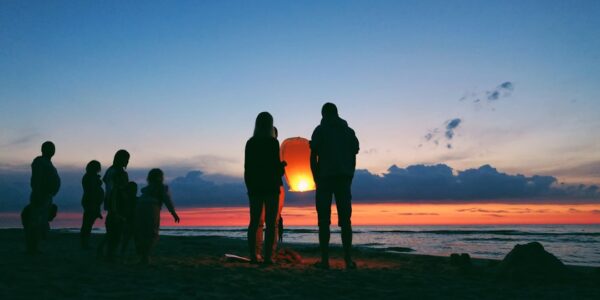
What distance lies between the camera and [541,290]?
5039 millimetres

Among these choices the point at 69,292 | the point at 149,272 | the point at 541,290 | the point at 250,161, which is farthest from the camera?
the point at 250,161

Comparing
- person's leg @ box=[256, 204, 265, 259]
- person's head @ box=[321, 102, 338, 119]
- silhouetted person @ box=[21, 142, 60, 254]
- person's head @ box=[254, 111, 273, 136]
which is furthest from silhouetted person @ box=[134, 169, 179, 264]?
person's head @ box=[321, 102, 338, 119]

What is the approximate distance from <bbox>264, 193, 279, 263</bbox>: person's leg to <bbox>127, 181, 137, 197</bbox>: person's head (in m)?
2.46

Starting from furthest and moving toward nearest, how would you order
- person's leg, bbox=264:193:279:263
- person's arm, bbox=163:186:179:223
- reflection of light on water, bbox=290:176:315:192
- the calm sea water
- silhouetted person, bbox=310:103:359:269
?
the calm sea water < reflection of light on water, bbox=290:176:315:192 < person's arm, bbox=163:186:179:223 < person's leg, bbox=264:193:279:263 < silhouetted person, bbox=310:103:359:269

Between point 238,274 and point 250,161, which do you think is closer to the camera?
point 238,274

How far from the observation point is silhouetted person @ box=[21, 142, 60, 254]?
305 inches

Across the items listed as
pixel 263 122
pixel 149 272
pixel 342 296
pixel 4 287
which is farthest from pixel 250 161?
pixel 4 287

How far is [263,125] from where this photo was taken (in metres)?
7.12

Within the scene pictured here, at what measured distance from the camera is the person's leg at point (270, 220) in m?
6.97

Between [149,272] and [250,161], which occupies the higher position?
[250,161]

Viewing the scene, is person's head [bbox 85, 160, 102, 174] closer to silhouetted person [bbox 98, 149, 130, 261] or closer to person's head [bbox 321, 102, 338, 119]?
silhouetted person [bbox 98, 149, 130, 261]

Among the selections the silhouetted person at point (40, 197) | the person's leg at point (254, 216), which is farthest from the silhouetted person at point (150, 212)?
the silhouetted person at point (40, 197)

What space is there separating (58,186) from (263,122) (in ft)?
13.2

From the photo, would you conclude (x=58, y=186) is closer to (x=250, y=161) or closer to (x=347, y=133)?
(x=250, y=161)
